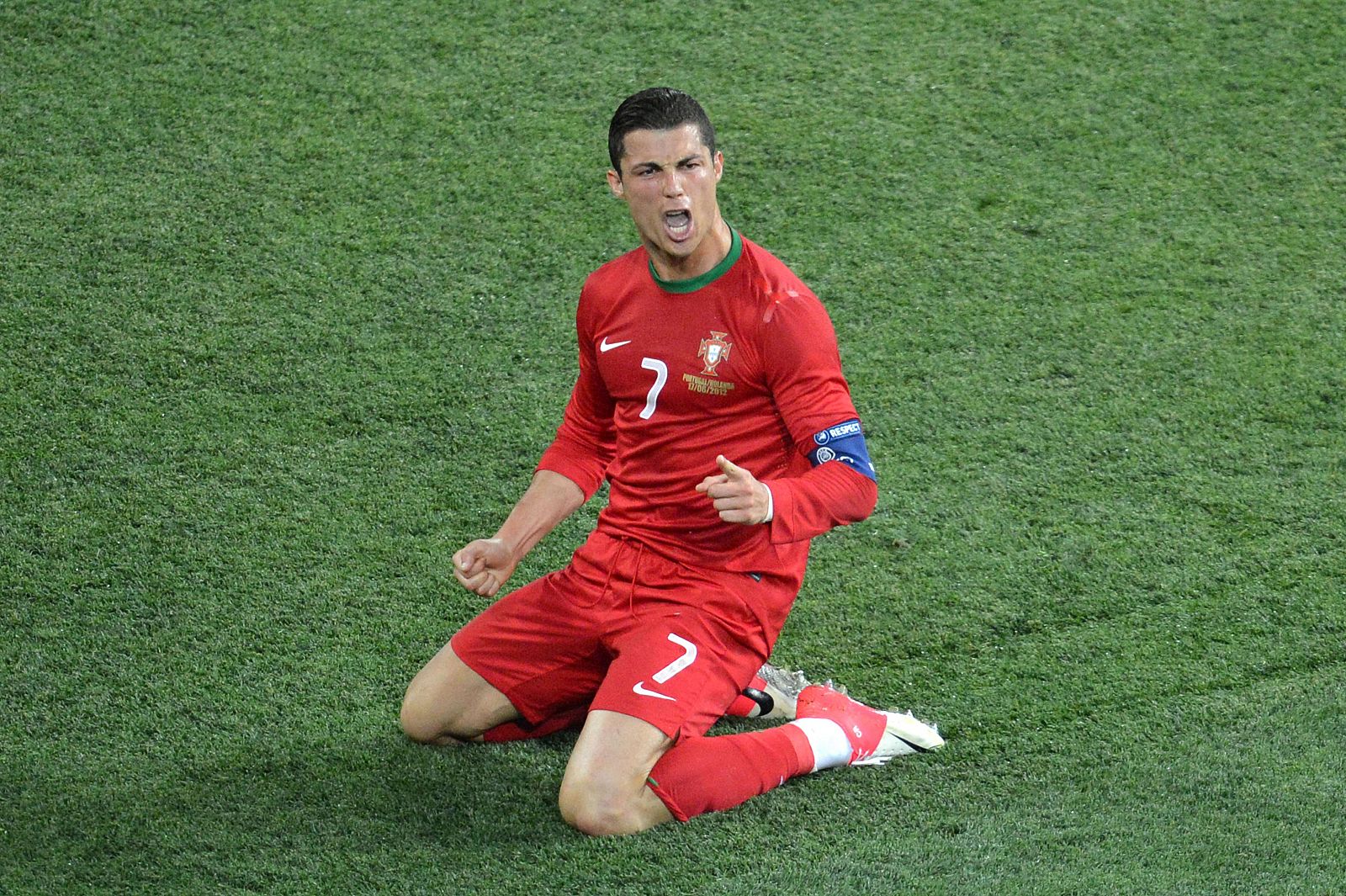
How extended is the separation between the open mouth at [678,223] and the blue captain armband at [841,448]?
45 centimetres

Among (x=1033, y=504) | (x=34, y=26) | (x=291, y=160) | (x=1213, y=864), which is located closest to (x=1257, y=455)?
(x=1033, y=504)

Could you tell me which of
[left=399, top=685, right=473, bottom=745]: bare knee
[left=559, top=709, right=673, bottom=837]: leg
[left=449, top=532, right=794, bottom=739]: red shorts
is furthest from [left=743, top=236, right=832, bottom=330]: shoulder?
[left=399, top=685, right=473, bottom=745]: bare knee

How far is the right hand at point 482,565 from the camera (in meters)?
2.87

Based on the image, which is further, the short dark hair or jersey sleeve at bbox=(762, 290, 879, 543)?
the short dark hair

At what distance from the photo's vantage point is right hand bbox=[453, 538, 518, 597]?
2.87 m

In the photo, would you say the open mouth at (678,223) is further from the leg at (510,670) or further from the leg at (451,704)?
the leg at (451,704)

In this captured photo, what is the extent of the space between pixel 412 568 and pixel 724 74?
2438 mm

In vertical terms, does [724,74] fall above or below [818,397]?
above

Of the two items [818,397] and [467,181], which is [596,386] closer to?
[818,397]

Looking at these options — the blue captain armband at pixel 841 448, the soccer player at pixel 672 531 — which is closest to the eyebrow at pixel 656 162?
the soccer player at pixel 672 531

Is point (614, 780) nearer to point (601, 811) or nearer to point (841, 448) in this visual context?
point (601, 811)

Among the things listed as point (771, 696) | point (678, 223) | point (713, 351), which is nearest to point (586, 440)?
point (713, 351)

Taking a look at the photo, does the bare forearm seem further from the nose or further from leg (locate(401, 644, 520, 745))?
the nose

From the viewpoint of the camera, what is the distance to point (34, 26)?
17.5 feet
